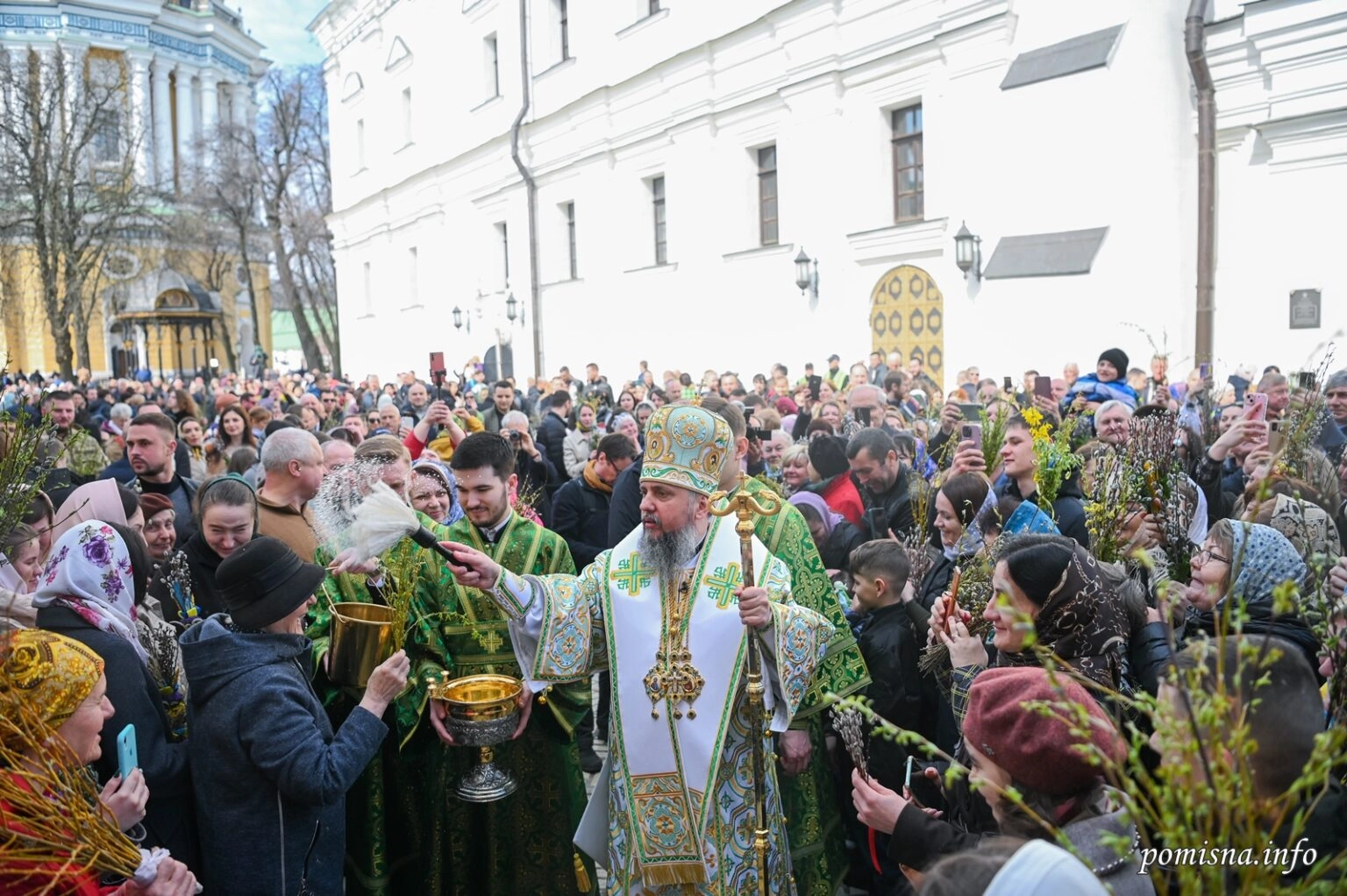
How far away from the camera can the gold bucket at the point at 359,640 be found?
3.56 metres

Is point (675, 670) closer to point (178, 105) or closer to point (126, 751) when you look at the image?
point (126, 751)

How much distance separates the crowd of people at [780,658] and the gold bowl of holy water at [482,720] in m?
0.10

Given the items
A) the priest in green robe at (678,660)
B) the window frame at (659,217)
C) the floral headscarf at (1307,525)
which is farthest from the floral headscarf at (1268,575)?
the window frame at (659,217)

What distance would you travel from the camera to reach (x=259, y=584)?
3.08 m

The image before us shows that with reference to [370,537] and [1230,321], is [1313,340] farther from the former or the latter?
[370,537]

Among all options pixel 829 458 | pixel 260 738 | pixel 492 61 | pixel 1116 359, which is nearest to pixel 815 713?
pixel 260 738

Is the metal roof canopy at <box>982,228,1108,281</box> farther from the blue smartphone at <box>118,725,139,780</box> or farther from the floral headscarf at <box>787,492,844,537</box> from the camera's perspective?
the blue smartphone at <box>118,725,139,780</box>

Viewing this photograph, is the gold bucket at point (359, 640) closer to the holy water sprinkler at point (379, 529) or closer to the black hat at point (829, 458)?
the holy water sprinkler at point (379, 529)

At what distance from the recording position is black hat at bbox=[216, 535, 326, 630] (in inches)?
120

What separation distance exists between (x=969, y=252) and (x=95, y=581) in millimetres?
14302

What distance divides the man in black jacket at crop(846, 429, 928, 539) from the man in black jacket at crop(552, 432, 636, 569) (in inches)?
57.6

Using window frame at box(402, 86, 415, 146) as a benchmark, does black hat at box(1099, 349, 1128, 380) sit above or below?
below

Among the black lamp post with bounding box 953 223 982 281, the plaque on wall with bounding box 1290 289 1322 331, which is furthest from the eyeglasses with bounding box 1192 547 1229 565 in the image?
the black lamp post with bounding box 953 223 982 281

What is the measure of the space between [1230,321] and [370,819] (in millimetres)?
13537
